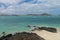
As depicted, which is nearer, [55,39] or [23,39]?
[23,39]

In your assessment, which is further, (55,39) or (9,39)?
(55,39)

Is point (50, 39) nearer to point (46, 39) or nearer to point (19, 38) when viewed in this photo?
point (46, 39)

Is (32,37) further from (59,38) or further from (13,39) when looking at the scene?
(59,38)

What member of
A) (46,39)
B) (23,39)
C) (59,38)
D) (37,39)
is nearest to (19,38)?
(23,39)

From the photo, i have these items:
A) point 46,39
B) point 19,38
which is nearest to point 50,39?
point 46,39

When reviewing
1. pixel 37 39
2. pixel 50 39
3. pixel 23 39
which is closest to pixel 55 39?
pixel 50 39

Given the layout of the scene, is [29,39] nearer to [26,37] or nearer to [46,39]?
[26,37]

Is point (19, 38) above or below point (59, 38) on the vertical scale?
above
